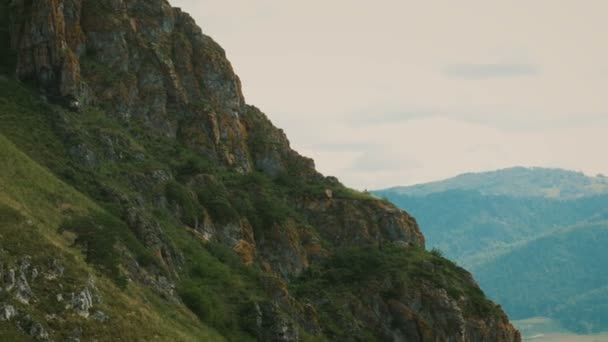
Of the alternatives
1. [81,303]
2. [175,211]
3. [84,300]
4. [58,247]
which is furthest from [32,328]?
[175,211]

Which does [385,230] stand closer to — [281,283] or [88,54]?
[281,283]

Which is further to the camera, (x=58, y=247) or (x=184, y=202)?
(x=184, y=202)

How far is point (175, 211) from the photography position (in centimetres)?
9125

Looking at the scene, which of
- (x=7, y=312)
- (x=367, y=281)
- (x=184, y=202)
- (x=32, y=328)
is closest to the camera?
(x=7, y=312)

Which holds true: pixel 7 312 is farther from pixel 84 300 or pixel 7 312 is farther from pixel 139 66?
pixel 139 66

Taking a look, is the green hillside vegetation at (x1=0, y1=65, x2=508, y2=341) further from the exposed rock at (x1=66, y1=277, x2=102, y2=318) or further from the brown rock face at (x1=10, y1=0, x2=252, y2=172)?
the brown rock face at (x1=10, y1=0, x2=252, y2=172)

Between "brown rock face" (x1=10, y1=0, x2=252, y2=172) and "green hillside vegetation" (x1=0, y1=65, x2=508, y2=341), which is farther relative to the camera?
"brown rock face" (x1=10, y1=0, x2=252, y2=172)

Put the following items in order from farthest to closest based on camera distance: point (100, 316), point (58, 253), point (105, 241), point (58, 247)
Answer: point (105, 241), point (58, 247), point (58, 253), point (100, 316)

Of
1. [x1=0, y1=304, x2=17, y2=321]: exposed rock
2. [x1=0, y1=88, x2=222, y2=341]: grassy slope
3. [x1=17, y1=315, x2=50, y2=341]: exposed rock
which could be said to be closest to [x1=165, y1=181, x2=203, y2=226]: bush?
[x1=0, y1=88, x2=222, y2=341]: grassy slope

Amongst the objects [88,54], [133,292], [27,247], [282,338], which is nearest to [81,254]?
[133,292]

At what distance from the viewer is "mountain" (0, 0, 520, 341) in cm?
6619

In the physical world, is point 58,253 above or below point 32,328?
above

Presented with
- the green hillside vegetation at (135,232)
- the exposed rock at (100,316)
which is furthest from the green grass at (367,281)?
the exposed rock at (100,316)

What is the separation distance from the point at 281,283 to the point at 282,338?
8786 millimetres
